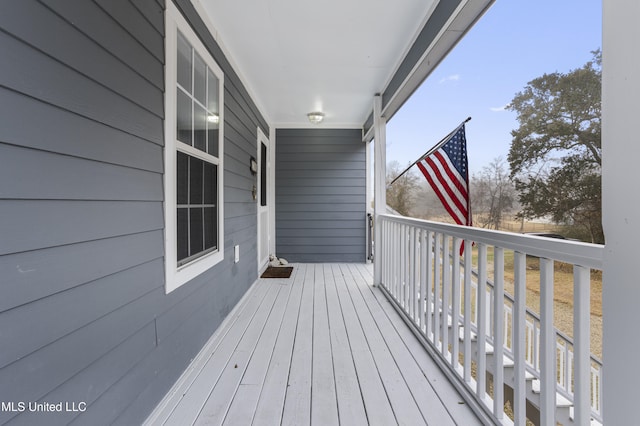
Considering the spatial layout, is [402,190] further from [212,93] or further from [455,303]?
[212,93]

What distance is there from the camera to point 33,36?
87cm

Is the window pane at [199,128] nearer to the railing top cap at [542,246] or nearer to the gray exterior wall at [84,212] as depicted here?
the gray exterior wall at [84,212]

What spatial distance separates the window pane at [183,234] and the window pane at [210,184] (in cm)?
39

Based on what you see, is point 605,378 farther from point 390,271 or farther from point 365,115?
point 365,115

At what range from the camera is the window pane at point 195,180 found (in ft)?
6.62

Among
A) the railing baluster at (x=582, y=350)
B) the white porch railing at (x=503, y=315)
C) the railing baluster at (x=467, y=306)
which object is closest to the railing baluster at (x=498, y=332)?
the white porch railing at (x=503, y=315)

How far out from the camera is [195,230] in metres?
2.11

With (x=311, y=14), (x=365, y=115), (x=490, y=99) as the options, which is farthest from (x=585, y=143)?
(x=365, y=115)

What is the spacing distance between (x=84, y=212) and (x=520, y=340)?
1788mm

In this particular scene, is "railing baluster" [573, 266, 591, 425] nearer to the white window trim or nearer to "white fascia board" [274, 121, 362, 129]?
the white window trim

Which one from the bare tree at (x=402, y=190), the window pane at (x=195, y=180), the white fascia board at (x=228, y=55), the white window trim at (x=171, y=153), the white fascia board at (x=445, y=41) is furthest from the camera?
the bare tree at (x=402, y=190)

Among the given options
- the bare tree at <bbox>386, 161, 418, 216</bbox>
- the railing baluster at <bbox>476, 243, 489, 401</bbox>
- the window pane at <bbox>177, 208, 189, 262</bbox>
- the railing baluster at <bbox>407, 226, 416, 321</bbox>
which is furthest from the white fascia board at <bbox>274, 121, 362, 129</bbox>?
the railing baluster at <bbox>476, 243, 489, 401</bbox>

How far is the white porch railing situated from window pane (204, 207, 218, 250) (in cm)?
170

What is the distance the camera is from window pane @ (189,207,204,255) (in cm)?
203
